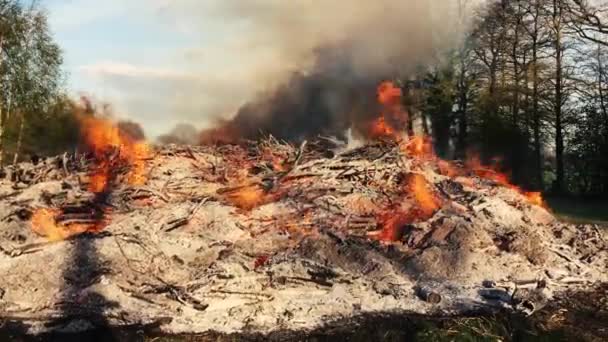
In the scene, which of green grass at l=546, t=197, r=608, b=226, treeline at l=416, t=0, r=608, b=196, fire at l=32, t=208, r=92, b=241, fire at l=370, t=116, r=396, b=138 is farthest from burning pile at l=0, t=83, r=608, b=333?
treeline at l=416, t=0, r=608, b=196

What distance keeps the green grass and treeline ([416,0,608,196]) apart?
0.91 metres

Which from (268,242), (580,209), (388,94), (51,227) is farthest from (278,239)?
(580,209)

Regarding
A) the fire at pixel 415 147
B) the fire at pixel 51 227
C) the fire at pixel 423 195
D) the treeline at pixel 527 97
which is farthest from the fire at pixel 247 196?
the treeline at pixel 527 97

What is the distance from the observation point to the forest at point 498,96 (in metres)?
23.2

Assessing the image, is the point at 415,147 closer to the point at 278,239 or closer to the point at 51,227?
the point at 278,239

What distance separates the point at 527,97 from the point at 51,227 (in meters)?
20.2

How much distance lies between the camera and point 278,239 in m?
10.9

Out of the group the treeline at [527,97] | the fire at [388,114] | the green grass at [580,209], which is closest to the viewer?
the green grass at [580,209]

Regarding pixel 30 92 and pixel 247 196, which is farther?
pixel 30 92

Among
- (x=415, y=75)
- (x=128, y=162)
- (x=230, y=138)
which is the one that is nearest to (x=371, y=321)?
(x=128, y=162)

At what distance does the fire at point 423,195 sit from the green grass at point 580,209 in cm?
657

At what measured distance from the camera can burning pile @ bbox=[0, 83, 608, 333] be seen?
906 centimetres

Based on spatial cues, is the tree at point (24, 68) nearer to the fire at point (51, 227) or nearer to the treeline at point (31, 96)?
the treeline at point (31, 96)

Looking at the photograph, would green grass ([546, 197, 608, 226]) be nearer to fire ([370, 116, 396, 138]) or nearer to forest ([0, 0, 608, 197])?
forest ([0, 0, 608, 197])
